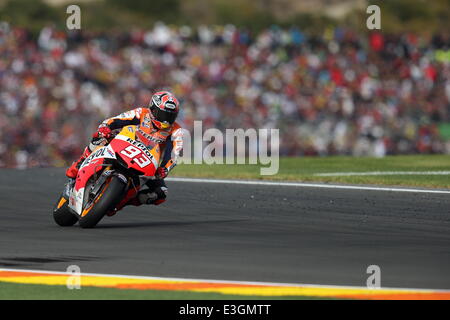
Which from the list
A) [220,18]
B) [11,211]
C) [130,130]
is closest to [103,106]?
[11,211]

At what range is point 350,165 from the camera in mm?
24938

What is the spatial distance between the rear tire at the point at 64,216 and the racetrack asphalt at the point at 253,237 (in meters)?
0.11

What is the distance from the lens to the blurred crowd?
2888 centimetres

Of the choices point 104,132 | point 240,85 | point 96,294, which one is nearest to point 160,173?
point 104,132

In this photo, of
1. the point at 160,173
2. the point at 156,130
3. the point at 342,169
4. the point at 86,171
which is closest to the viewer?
the point at 86,171

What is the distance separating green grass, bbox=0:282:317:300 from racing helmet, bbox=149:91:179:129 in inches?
196

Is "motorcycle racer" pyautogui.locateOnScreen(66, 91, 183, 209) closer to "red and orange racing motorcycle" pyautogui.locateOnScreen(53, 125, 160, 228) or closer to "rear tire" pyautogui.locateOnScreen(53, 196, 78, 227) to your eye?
"red and orange racing motorcycle" pyautogui.locateOnScreen(53, 125, 160, 228)

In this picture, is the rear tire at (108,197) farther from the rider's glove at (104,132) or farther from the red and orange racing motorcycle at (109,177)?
the rider's glove at (104,132)

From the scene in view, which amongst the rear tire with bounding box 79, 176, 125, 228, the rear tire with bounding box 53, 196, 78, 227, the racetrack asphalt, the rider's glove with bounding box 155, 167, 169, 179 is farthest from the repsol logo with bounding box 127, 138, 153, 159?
the rear tire with bounding box 53, 196, 78, 227

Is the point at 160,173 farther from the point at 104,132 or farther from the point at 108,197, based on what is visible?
the point at 104,132

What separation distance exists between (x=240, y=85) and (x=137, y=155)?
19410mm

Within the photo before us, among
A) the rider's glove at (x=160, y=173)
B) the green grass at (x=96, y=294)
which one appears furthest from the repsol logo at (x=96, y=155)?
the green grass at (x=96, y=294)

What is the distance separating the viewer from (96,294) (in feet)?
28.7
